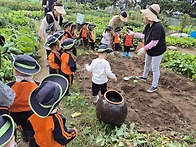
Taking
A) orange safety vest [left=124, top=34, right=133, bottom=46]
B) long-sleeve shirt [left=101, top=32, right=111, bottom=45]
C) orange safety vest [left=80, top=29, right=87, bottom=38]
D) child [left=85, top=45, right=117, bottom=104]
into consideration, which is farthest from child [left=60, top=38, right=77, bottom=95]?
orange safety vest [left=124, top=34, right=133, bottom=46]

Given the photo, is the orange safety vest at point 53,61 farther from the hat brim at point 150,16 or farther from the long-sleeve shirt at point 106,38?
the long-sleeve shirt at point 106,38

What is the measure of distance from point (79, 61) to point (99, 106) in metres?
3.79

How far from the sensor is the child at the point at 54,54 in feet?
11.6

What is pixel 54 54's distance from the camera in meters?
3.60

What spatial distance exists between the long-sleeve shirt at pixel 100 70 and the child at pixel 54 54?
794 millimetres

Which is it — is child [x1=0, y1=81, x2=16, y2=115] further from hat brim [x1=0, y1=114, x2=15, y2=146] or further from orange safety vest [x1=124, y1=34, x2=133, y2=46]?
orange safety vest [x1=124, y1=34, x2=133, y2=46]

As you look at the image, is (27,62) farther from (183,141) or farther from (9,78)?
(183,141)

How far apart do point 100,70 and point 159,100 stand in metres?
2.02

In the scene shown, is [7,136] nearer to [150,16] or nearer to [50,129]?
[50,129]

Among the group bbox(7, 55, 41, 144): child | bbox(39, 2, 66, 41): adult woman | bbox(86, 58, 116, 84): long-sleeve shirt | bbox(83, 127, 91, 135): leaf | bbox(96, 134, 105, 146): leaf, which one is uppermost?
bbox(39, 2, 66, 41): adult woman

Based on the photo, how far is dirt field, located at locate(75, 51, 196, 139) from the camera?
3.43 metres

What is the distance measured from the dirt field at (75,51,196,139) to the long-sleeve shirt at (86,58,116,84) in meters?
0.90

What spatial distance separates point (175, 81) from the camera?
544 cm

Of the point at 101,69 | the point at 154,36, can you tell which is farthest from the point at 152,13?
the point at 101,69
